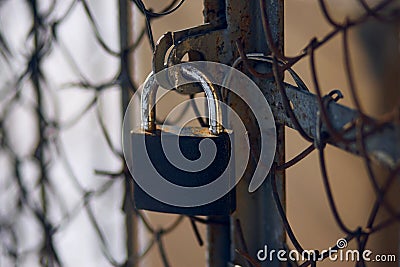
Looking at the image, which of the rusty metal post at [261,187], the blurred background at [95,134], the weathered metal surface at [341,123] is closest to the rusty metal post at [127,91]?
the blurred background at [95,134]

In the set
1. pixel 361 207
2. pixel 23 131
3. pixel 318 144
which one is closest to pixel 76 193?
pixel 23 131

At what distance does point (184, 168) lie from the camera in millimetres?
689

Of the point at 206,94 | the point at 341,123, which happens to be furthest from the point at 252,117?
the point at 341,123

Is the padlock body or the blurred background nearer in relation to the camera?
the padlock body

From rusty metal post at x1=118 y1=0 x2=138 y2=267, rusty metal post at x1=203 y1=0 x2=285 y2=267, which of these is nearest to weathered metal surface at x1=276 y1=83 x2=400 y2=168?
rusty metal post at x1=203 y1=0 x2=285 y2=267

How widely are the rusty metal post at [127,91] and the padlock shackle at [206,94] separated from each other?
343mm

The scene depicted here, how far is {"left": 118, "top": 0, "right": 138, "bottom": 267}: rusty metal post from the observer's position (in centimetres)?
111

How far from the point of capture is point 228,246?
0.83 metres

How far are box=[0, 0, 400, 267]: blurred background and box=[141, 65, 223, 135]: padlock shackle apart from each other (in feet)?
1.39

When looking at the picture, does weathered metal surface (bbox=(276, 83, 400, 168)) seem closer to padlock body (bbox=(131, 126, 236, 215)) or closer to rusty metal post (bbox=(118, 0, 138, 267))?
padlock body (bbox=(131, 126, 236, 215))

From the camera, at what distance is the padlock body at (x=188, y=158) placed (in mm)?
679

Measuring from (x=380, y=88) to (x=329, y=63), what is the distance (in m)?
0.11

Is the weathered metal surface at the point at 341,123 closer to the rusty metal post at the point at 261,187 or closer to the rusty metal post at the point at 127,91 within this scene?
the rusty metal post at the point at 261,187

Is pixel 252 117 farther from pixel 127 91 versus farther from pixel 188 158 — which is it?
pixel 127 91
